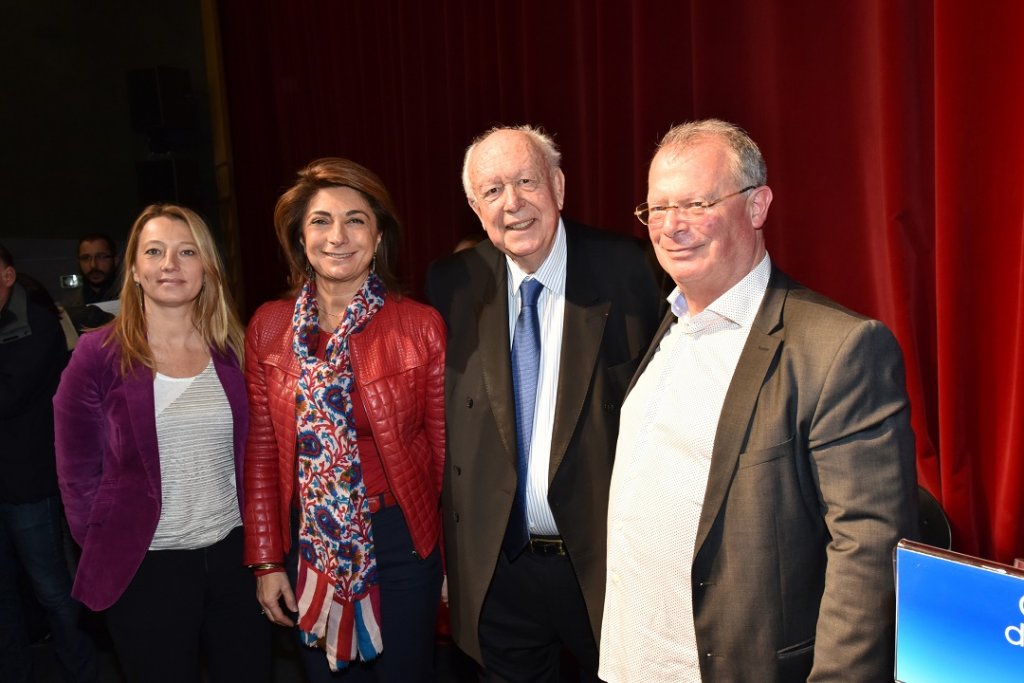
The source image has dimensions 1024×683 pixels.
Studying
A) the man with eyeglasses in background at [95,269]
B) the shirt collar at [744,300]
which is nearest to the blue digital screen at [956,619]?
the shirt collar at [744,300]

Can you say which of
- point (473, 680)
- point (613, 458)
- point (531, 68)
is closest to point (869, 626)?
point (613, 458)

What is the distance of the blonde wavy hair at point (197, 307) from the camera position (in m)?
2.22

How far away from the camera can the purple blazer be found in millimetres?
2121

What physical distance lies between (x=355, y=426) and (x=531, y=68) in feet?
6.75

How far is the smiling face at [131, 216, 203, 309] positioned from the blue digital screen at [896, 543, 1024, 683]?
186 centimetres

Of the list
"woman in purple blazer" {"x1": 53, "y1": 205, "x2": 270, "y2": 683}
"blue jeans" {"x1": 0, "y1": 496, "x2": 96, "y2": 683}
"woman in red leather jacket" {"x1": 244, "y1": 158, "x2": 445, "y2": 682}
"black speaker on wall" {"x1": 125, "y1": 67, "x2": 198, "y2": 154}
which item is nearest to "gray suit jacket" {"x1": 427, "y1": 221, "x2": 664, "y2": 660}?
"woman in red leather jacket" {"x1": 244, "y1": 158, "x2": 445, "y2": 682}

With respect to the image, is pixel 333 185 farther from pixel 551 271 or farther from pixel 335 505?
pixel 335 505

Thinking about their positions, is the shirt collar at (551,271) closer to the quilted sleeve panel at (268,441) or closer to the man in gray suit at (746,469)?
the man in gray suit at (746,469)

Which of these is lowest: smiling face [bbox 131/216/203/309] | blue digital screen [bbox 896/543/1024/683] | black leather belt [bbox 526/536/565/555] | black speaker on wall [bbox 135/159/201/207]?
black leather belt [bbox 526/536/565/555]

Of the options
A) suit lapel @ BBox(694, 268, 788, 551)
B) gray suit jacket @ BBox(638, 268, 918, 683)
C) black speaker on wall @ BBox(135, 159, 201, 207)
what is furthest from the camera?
black speaker on wall @ BBox(135, 159, 201, 207)

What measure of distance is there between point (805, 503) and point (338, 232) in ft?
4.29

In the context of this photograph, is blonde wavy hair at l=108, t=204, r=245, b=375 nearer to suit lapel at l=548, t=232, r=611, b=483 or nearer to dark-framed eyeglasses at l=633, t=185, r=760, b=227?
suit lapel at l=548, t=232, r=611, b=483

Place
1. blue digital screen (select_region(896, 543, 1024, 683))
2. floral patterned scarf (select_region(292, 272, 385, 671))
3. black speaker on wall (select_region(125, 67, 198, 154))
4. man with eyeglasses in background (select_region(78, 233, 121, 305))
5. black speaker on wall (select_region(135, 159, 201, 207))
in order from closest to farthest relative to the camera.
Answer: blue digital screen (select_region(896, 543, 1024, 683)) < floral patterned scarf (select_region(292, 272, 385, 671)) < man with eyeglasses in background (select_region(78, 233, 121, 305)) < black speaker on wall (select_region(125, 67, 198, 154)) < black speaker on wall (select_region(135, 159, 201, 207))

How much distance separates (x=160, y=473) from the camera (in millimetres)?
2137
